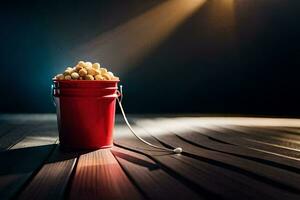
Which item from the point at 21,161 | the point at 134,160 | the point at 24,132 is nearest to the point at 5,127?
the point at 24,132

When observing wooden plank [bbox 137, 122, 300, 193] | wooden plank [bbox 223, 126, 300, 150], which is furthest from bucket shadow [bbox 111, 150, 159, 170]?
wooden plank [bbox 223, 126, 300, 150]

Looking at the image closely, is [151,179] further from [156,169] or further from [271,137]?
[271,137]

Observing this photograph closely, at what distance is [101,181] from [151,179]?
0.19 meters

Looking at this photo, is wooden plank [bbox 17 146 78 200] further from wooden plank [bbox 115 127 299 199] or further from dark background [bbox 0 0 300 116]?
dark background [bbox 0 0 300 116]

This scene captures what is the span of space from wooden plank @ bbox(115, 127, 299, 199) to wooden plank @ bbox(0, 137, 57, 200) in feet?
1.80

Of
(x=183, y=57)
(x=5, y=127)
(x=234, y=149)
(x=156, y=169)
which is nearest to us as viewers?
(x=156, y=169)

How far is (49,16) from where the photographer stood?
14.6 ft

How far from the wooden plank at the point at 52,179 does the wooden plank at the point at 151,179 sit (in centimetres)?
25

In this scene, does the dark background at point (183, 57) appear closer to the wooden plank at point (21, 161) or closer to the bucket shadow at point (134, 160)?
the wooden plank at point (21, 161)

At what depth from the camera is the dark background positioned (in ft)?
14.6

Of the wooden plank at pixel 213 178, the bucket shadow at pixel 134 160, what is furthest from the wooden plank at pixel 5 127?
the wooden plank at pixel 213 178

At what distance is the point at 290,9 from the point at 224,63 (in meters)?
1.12

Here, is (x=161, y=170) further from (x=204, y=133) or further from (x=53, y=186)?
(x=204, y=133)

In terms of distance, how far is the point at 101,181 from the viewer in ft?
4.44
